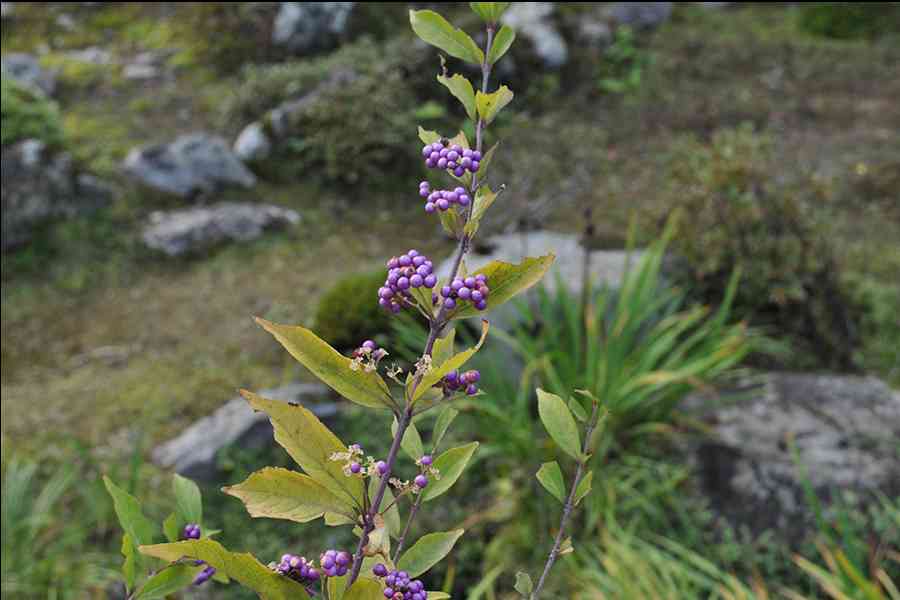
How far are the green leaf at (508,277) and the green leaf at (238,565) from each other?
23cm

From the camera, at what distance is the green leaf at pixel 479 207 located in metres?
0.72

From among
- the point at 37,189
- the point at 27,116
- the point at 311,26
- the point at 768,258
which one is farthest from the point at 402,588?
the point at 311,26

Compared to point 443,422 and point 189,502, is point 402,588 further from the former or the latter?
point 189,502

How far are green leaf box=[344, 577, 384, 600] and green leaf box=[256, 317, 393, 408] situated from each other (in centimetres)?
13

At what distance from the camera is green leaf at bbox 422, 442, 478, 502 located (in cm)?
76

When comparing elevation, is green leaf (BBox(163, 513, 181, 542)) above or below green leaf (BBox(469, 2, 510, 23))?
below

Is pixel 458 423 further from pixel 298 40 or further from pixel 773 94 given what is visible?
pixel 773 94

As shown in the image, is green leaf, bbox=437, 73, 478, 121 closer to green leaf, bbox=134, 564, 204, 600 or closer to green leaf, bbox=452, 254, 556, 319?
green leaf, bbox=452, 254, 556, 319

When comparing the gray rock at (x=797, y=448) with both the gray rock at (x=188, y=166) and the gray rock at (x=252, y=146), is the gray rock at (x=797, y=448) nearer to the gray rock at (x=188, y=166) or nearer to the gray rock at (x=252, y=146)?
the gray rock at (x=188, y=166)


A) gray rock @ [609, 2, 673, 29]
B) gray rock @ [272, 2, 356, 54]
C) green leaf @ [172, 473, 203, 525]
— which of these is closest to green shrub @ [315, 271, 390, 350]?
gray rock @ [272, 2, 356, 54]

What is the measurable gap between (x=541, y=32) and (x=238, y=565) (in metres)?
7.04

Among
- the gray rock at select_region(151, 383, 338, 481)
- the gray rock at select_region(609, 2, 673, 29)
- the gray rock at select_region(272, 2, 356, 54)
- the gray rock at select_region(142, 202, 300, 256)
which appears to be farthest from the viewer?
the gray rock at select_region(609, 2, 673, 29)

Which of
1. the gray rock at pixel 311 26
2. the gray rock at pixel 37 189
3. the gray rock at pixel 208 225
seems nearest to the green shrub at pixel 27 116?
the gray rock at pixel 37 189

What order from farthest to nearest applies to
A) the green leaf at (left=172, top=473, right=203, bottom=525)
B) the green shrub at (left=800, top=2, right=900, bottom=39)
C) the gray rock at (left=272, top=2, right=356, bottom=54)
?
the green shrub at (left=800, top=2, right=900, bottom=39) < the gray rock at (left=272, top=2, right=356, bottom=54) < the green leaf at (left=172, top=473, right=203, bottom=525)
